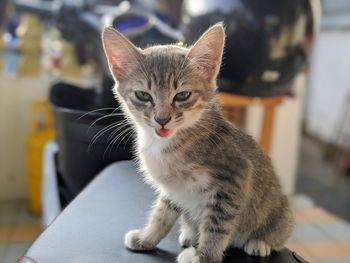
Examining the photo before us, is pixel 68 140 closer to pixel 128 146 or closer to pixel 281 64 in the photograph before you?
pixel 128 146

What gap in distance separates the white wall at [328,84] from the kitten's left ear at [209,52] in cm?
210

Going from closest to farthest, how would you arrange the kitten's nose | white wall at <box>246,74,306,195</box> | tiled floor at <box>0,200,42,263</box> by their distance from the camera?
the kitten's nose, tiled floor at <box>0,200,42,263</box>, white wall at <box>246,74,306,195</box>

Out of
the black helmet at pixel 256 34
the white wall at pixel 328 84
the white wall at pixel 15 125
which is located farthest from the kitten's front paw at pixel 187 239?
the white wall at pixel 328 84

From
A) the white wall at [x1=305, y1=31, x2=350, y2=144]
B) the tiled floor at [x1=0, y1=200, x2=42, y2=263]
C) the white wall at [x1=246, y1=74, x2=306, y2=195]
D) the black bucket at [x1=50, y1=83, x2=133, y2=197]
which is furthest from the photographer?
the white wall at [x1=305, y1=31, x2=350, y2=144]

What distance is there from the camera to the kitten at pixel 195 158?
0.68 meters

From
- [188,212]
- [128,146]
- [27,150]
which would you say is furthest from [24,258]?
[27,150]

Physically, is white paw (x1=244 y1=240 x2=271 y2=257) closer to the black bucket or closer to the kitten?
the kitten

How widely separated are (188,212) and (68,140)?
0.53 metres

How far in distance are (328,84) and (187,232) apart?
2.25m

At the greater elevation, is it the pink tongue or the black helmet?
the black helmet

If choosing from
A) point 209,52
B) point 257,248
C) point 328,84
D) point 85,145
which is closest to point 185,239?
point 257,248

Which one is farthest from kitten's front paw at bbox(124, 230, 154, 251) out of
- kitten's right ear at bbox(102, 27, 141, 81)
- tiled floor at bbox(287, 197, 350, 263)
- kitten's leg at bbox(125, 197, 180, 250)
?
tiled floor at bbox(287, 197, 350, 263)

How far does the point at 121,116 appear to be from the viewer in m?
0.95

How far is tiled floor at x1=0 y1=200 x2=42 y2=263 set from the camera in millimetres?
1546
